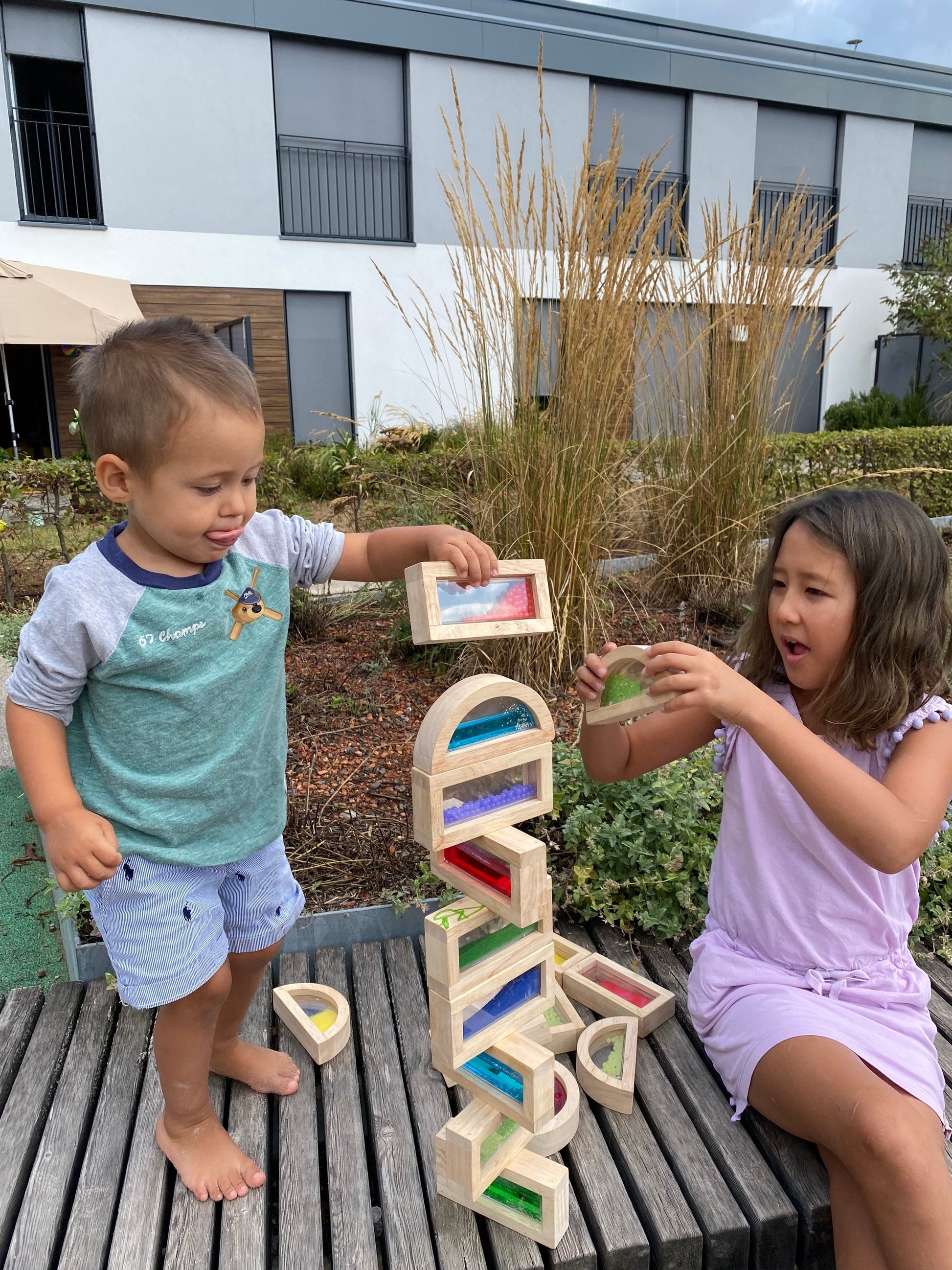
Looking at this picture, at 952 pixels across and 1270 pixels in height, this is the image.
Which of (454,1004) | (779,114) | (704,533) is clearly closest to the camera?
(454,1004)

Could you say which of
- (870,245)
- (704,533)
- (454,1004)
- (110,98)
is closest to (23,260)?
(110,98)

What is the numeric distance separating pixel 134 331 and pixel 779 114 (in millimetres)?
14679

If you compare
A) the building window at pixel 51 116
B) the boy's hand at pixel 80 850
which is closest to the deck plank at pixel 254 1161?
the boy's hand at pixel 80 850

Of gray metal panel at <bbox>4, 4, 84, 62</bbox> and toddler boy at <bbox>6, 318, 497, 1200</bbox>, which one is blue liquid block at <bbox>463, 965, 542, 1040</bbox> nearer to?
toddler boy at <bbox>6, 318, 497, 1200</bbox>

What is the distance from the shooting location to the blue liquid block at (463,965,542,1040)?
1.25 m

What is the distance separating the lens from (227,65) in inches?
385

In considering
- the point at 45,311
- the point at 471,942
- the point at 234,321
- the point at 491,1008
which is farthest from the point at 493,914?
the point at 234,321

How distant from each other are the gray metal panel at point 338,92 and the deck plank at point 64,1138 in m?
11.3

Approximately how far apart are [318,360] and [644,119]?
5.90 meters

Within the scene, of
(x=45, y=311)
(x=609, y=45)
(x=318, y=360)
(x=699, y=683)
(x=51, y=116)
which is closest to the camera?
(x=699, y=683)

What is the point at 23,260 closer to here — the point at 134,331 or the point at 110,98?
the point at 110,98

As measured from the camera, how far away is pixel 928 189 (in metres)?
14.0

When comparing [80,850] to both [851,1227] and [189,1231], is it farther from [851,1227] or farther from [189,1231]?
[851,1227]

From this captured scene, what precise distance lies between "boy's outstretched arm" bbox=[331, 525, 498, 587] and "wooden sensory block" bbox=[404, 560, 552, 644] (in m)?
0.02
